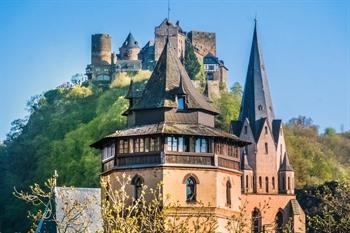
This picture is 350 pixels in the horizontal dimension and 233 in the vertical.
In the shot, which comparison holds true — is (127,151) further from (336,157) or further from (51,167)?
(336,157)

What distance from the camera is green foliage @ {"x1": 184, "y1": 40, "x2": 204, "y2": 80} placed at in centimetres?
11388

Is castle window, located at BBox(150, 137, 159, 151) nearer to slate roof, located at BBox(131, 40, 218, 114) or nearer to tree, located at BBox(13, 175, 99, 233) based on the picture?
slate roof, located at BBox(131, 40, 218, 114)

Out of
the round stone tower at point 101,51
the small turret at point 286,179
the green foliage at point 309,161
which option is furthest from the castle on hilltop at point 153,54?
the small turret at point 286,179

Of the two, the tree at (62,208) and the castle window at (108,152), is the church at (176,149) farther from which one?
the tree at (62,208)

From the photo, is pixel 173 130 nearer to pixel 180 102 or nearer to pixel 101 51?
pixel 180 102

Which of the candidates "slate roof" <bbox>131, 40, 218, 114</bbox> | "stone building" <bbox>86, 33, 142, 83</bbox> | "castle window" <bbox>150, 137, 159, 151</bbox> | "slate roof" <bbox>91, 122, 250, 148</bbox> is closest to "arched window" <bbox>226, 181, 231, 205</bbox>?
"slate roof" <bbox>91, 122, 250, 148</bbox>

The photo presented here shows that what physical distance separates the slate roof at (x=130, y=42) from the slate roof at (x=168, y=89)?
75.3 metres

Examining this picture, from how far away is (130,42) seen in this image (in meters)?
132

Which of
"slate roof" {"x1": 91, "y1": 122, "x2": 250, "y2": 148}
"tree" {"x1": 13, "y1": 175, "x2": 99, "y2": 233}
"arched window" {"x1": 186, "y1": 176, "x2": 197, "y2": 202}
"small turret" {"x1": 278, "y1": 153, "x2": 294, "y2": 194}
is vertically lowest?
"tree" {"x1": 13, "y1": 175, "x2": 99, "y2": 233}

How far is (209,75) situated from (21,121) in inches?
825

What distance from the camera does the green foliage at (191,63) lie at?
114 m

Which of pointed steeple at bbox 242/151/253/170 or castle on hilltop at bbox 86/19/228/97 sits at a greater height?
castle on hilltop at bbox 86/19/228/97

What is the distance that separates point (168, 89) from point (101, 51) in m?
78.8

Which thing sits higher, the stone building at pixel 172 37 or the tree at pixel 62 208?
the stone building at pixel 172 37
